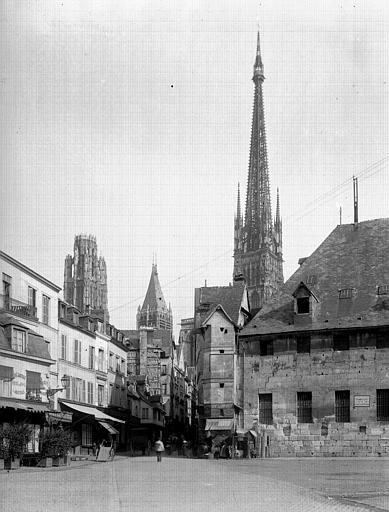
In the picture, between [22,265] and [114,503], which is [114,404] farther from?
[114,503]

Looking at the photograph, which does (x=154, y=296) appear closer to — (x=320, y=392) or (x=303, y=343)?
(x=303, y=343)

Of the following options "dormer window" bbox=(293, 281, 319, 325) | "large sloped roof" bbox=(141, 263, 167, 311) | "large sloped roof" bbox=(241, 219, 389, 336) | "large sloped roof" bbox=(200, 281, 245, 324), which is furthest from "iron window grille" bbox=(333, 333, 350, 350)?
"large sloped roof" bbox=(141, 263, 167, 311)

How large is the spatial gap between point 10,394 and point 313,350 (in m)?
14.0

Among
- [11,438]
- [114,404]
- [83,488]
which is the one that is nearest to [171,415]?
[114,404]

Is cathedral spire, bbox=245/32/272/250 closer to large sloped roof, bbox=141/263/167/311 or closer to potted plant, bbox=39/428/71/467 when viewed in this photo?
large sloped roof, bbox=141/263/167/311

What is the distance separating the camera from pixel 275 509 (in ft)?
45.5

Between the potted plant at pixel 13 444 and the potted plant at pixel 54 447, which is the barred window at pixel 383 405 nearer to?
the potted plant at pixel 54 447

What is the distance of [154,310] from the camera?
16862 centimetres

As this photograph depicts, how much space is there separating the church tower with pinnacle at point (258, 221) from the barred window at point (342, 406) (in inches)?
4384

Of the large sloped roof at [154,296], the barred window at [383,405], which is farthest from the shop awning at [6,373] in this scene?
the large sloped roof at [154,296]

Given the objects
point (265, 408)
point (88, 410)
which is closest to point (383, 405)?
point (265, 408)

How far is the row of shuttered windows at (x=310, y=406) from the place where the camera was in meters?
36.2

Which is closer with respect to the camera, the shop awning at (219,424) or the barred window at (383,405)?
the barred window at (383,405)

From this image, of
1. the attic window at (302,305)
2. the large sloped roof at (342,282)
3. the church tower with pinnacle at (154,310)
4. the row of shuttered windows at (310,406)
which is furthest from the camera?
the church tower with pinnacle at (154,310)
